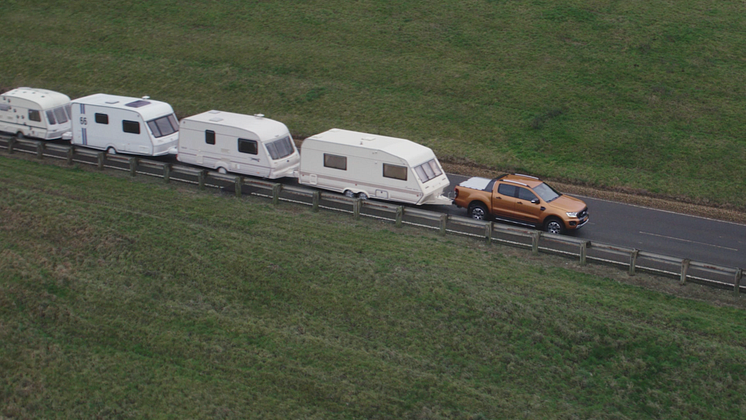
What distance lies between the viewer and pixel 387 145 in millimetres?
25078

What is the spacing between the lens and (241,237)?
854 inches

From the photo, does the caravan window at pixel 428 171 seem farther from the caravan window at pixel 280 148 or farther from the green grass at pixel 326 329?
the caravan window at pixel 280 148

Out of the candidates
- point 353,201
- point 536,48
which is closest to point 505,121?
point 536,48

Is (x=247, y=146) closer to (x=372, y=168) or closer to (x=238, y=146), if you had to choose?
(x=238, y=146)

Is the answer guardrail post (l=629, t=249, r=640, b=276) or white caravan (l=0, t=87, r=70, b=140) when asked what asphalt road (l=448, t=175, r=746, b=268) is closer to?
guardrail post (l=629, t=249, r=640, b=276)

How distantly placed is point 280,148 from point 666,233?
50.3 ft

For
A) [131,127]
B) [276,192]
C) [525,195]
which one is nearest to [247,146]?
[276,192]

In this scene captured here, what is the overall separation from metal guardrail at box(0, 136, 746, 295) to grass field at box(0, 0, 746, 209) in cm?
970

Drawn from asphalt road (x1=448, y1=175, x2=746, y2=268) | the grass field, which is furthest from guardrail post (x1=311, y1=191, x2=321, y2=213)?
the grass field

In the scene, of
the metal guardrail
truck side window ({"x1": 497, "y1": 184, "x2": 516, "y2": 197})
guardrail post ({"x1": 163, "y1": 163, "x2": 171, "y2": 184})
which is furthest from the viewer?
guardrail post ({"x1": 163, "y1": 163, "x2": 171, "y2": 184})

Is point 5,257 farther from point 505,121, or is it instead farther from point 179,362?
point 505,121

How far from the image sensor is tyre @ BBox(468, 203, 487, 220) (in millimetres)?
24141

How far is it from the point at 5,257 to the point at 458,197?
1547 centimetres

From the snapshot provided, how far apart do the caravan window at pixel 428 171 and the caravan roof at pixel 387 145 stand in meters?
0.20
